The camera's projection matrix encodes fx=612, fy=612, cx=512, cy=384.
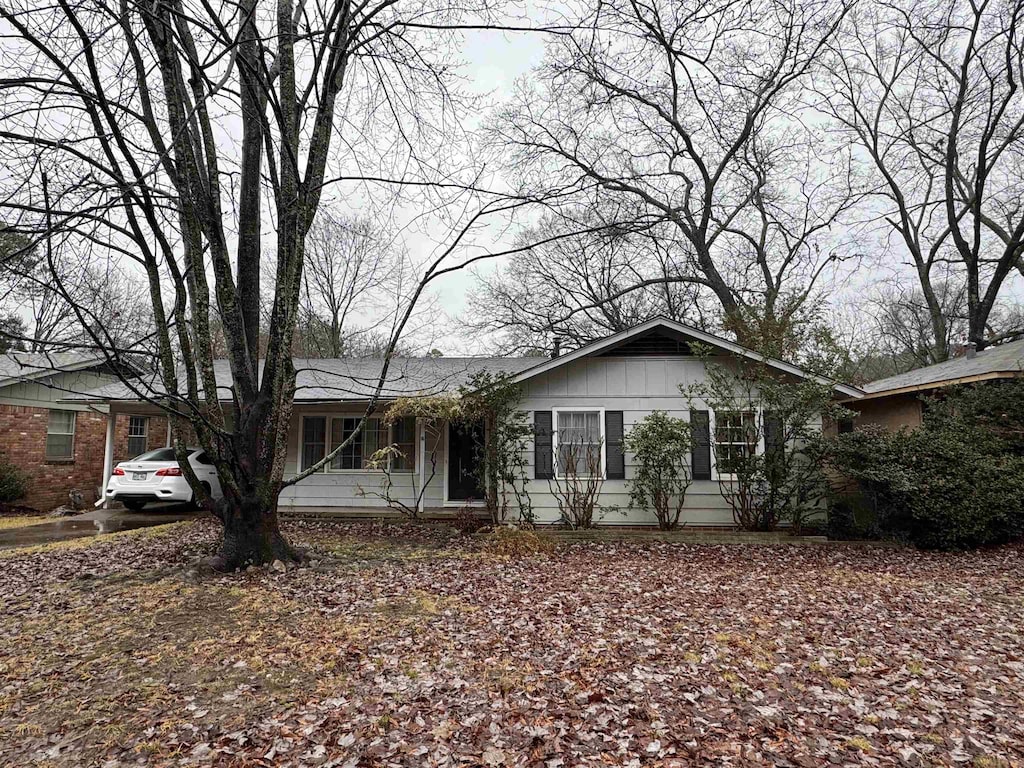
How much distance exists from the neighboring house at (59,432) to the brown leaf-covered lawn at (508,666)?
9.07 meters

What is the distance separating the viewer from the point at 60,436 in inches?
642

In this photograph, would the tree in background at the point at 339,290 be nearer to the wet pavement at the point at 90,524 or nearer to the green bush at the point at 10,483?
the green bush at the point at 10,483

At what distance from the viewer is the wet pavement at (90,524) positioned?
10.4m

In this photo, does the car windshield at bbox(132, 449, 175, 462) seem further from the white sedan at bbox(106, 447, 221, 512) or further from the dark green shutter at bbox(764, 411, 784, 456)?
the dark green shutter at bbox(764, 411, 784, 456)

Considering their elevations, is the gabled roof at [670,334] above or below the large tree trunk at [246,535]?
above

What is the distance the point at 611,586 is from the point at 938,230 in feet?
72.4

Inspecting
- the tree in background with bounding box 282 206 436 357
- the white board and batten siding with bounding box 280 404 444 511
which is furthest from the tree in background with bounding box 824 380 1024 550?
the tree in background with bounding box 282 206 436 357

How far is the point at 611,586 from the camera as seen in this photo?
7207 millimetres

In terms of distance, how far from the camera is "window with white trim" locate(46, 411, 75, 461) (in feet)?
52.4

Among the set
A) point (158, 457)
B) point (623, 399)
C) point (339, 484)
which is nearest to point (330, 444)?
point (339, 484)

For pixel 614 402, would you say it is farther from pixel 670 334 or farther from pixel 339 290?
pixel 339 290

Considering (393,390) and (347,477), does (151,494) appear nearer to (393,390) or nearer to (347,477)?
(347,477)

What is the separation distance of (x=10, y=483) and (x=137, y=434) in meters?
3.64

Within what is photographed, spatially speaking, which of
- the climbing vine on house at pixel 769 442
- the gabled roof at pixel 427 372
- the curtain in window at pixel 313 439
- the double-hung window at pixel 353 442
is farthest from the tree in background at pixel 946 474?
the curtain in window at pixel 313 439
